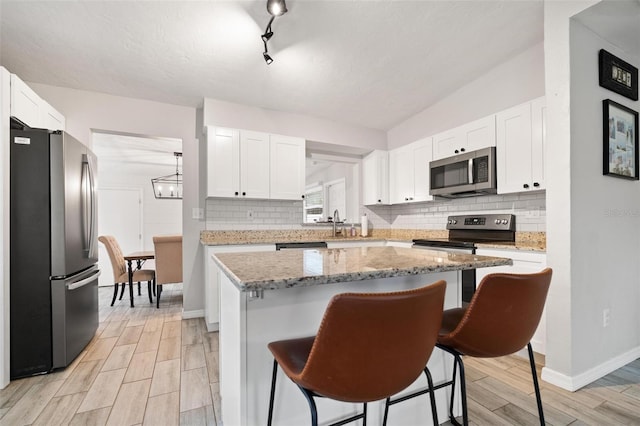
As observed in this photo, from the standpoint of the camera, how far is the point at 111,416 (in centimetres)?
163

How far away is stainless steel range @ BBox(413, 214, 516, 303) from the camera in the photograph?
2.75 metres

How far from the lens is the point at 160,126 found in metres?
3.40

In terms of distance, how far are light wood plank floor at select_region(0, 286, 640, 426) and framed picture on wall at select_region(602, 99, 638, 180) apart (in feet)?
4.86

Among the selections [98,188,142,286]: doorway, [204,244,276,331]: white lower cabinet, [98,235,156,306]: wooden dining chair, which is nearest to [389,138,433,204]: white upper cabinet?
[204,244,276,331]: white lower cabinet

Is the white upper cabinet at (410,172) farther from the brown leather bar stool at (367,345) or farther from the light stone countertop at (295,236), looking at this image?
the brown leather bar stool at (367,345)

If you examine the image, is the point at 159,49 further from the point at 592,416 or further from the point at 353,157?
the point at 592,416

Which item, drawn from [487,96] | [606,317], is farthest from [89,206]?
[606,317]

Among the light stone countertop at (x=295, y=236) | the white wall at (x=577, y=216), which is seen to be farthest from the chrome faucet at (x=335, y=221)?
the white wall at (x=577, y=216)

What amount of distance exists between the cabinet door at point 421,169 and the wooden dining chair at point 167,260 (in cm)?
316

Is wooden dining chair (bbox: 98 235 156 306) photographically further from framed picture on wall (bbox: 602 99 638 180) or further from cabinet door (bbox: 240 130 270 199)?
framed picture on wall (bbox: 602 99 638 180)

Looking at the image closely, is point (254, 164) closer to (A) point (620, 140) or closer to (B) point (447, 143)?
(B) point (447, 143)

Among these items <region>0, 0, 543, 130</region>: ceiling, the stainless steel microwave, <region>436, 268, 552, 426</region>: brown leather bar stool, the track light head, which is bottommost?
<region>436, 268, 552, 426</region>: brown leather bar stool

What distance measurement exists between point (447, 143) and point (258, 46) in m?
Result: 2.27

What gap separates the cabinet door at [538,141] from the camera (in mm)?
2500
